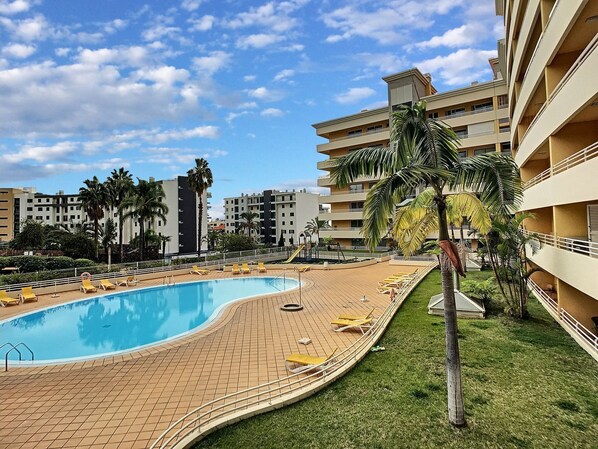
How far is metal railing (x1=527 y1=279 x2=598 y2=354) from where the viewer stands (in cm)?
1027

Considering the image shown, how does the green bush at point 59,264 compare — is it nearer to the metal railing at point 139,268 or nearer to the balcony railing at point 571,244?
the metal railing at point 139,268

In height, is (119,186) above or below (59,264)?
above

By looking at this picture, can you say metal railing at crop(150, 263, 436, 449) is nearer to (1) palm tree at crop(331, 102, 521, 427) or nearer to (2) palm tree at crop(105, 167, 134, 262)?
(1) palm tree at crop(331, 102, 521, 427)

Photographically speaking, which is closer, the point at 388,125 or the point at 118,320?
the point at 118,320

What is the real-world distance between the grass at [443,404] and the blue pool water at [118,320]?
815cm

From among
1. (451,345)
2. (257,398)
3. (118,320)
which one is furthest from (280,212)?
(451,345)

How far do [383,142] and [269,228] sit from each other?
4795 cm

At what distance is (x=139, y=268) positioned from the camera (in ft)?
97.3

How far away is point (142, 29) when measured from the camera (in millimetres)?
15531

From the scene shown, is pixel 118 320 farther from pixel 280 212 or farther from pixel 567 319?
pixel 280 212

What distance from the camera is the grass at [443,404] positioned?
664 cm

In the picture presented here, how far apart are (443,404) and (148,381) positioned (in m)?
7.54

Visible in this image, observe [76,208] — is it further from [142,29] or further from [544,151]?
[544,151]

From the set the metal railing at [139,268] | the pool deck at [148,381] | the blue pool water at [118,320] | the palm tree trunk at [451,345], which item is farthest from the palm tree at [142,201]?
the palm tree trunk at [451,345]
